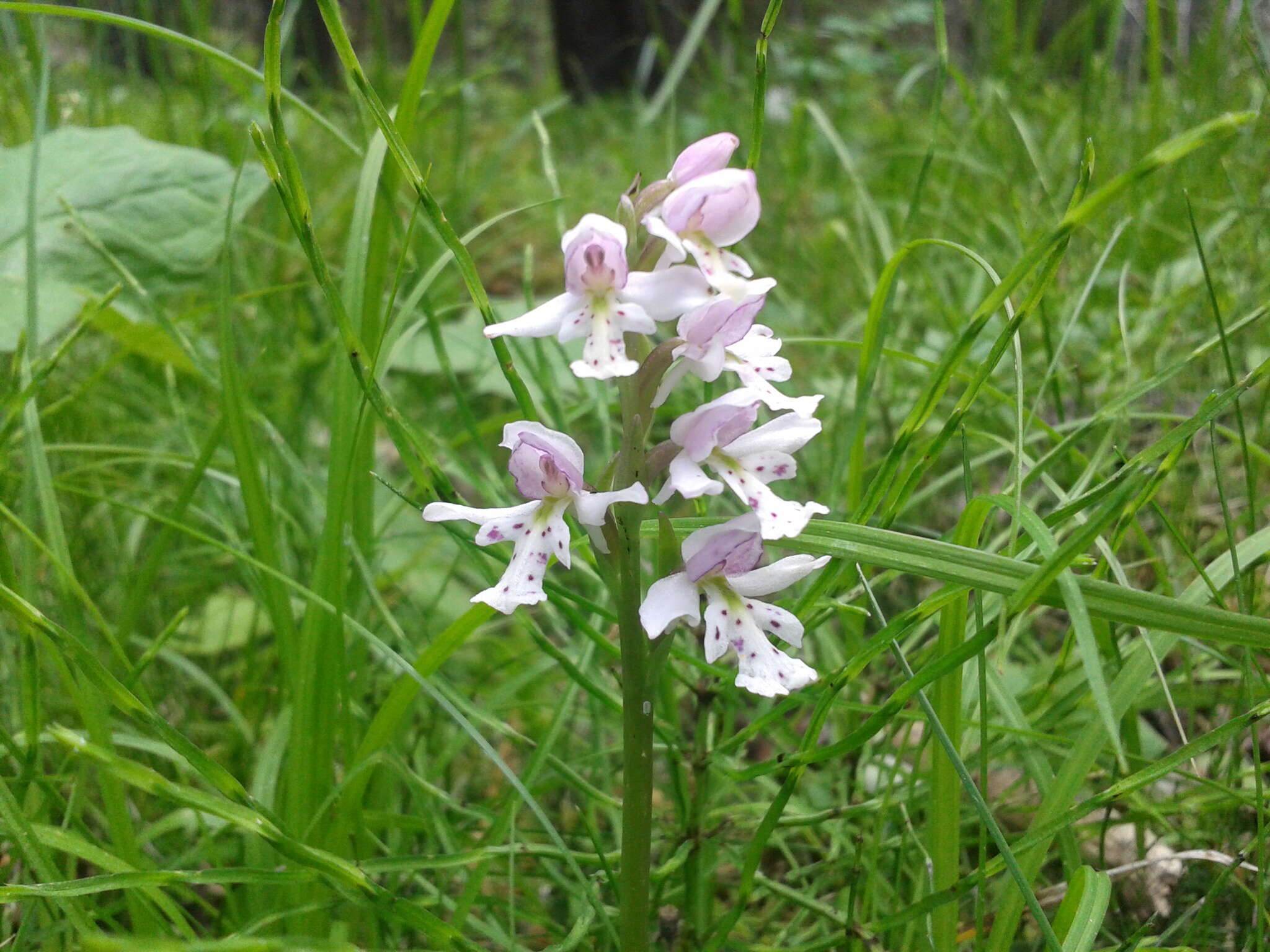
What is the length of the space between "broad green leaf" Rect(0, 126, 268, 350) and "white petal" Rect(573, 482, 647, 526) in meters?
1.49

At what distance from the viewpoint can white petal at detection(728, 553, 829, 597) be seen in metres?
0.93

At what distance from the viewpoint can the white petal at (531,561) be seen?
860 millimetres

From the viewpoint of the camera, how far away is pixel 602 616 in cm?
130

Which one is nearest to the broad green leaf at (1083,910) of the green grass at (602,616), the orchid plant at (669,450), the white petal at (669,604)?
the green grass at (602,616)

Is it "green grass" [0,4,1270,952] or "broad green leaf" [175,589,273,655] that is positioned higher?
"green grass" [0,4,1270,952]

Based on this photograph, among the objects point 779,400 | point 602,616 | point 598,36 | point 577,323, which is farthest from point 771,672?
point 598,36

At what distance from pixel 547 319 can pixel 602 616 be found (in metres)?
0.51

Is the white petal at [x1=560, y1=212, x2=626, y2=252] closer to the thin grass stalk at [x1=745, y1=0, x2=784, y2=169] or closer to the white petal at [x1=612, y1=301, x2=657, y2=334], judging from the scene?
the white petal at [x1=612, y1=301, x2=657, y2=334]

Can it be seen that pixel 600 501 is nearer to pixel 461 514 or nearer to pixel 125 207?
pixel 461 514

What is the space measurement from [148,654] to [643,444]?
582mm

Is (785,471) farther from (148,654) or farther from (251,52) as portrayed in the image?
(251,52)

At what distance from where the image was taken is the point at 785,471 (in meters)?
0.96

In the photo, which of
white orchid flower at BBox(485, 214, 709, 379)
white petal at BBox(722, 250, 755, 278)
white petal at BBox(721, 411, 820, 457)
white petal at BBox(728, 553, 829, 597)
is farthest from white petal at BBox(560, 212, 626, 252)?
white petal at BBox(728, 553, 829, 597)

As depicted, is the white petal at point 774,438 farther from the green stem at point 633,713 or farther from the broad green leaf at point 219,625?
the broad green leaf at point 219,625
